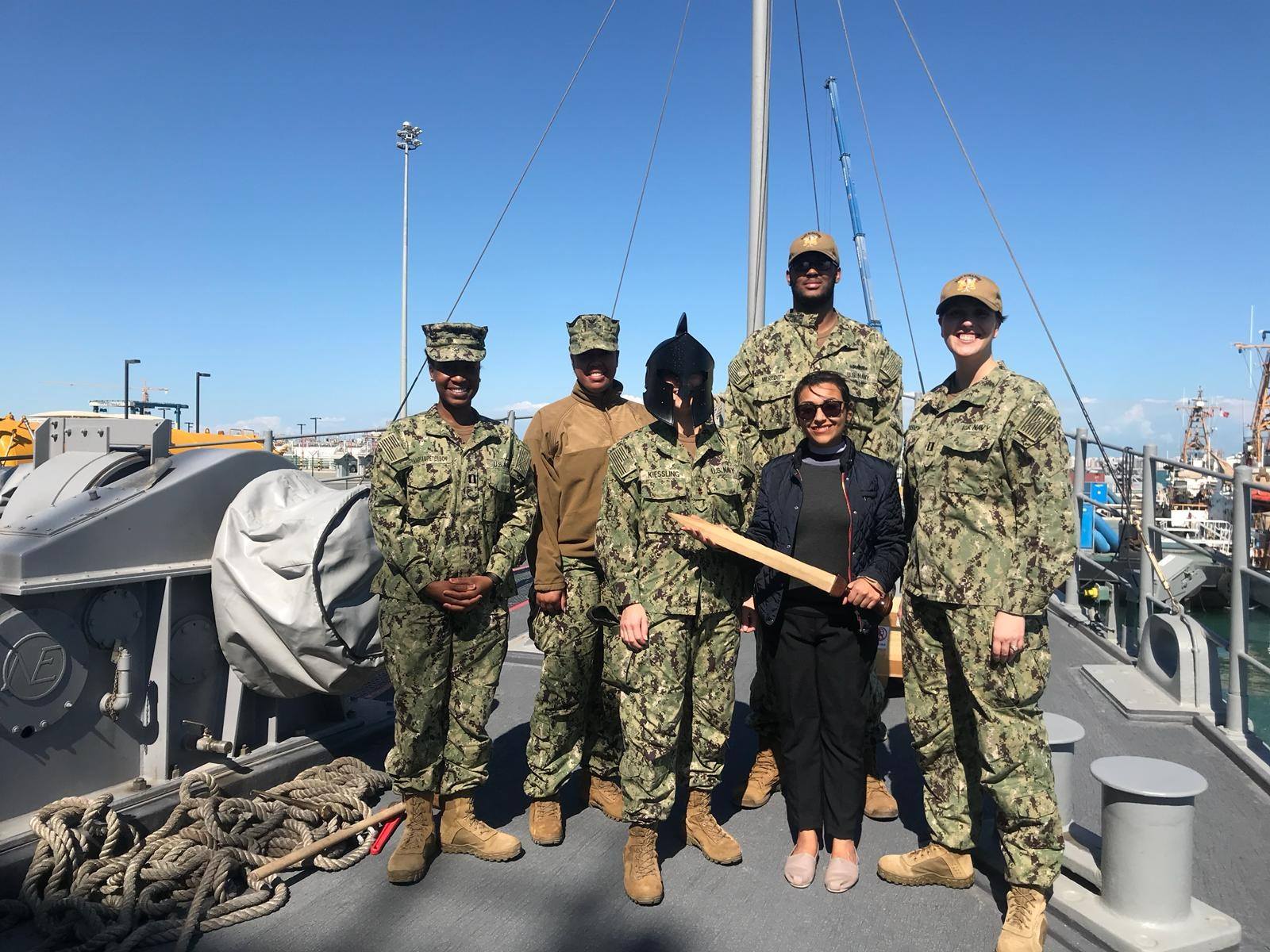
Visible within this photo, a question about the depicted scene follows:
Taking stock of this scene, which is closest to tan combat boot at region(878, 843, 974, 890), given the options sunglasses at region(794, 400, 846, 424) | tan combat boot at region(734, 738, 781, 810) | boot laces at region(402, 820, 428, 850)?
tan combat boot at region(734, 738, 781, 810)

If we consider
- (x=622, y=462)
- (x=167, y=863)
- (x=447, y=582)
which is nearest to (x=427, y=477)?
(x=447, y=582)

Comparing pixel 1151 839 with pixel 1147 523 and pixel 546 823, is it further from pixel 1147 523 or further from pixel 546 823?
pixel 1147 523

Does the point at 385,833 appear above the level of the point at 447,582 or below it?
below

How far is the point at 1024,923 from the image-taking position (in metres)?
2.41

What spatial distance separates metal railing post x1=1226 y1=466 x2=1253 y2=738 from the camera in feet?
12.6

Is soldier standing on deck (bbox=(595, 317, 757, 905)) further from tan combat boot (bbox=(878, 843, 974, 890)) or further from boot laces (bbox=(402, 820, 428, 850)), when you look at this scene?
boot laces (bbox=(402, 820, 428, 850))

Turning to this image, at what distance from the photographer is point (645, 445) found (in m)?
2.93

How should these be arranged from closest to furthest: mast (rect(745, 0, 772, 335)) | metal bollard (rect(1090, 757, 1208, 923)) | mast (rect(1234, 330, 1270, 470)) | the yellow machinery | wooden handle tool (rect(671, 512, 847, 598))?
metal bollard (rect(1090, 757, 1208, 923)), wooden handle tool (rect(671, 512, 847, 598)), mast (rect(745, 0, 772, 335)), the yellow machinery, mast (rect(1234, 330, 1270, 470))

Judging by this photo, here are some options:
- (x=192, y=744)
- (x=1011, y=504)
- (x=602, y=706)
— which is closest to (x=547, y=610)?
(x=602, y=706)

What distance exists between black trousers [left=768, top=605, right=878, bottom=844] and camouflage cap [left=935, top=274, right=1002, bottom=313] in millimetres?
1084

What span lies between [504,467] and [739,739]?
6.76 feet

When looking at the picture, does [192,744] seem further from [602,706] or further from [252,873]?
[602,706]

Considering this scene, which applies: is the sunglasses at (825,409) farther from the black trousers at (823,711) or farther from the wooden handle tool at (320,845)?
the wooden handle tool at (320,845)

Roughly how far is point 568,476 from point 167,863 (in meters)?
1.90
